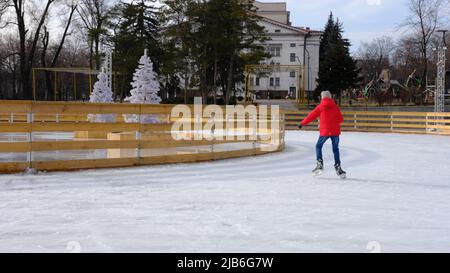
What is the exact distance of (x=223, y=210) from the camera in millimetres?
5695

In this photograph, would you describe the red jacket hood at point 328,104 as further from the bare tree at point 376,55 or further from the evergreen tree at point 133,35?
the bare tree at point 376,55

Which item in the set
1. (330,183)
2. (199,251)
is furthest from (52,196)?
(330,183)

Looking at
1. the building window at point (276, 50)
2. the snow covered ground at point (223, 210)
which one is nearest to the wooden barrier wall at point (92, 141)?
the snow covered ground at point (223, 210)

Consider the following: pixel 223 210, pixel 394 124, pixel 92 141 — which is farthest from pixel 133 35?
pixel 223 210

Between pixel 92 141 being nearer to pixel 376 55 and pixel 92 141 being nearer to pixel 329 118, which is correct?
pixel 329 118

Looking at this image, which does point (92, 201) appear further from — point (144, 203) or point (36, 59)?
point (36, 59)

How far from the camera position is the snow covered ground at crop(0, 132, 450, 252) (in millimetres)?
4289

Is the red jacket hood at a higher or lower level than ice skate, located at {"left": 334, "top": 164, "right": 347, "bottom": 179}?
higher

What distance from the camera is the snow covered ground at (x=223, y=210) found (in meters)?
4.29

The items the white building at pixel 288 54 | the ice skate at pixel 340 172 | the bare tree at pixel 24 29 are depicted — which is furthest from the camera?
the white building at pixel 288 54

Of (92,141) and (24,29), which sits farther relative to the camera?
(24,29)

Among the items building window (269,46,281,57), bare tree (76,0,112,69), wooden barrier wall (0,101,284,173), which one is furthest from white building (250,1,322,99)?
wooden barrier wall (0,101,284,173)

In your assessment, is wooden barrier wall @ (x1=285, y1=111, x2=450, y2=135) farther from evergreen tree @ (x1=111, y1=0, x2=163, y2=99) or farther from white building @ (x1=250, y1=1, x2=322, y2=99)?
white building @ (x1=250, y1=1, x2=322, y2=99)

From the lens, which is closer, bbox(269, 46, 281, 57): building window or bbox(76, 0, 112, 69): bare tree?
bbox(76, 0, 112, 69): bare tree
